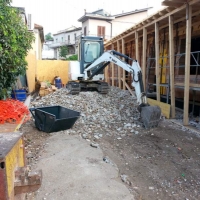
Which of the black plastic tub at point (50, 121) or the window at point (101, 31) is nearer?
the black plastic tub at point (50, 121)

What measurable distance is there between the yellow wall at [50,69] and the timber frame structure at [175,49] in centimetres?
570

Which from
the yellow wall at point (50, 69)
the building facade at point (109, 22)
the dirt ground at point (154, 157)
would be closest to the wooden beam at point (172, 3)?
the dirt ground at point (154, 157)

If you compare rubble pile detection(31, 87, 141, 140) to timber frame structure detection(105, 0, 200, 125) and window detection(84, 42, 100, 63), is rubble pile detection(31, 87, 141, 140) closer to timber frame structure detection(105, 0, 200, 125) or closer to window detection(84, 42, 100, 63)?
timber frame structure detection(105, 0, 200, 125)

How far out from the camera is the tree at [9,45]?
21.5 feet

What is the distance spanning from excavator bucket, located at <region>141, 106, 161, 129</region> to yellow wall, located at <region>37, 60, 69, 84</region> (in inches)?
460

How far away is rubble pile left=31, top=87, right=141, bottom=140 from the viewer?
6268 mm

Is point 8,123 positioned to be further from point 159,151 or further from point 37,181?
point 37,181

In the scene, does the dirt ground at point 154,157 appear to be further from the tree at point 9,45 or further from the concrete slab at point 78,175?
the tree at point 9,45

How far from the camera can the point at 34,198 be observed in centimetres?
297

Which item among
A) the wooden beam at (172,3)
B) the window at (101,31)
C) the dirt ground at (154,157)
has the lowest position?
the dirt ground at (154,157)

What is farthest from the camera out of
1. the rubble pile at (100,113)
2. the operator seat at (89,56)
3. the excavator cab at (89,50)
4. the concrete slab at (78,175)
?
the operator seat at (89,56)

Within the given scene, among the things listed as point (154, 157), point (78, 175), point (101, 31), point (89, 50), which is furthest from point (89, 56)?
point (101, 31)

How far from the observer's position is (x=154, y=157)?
4.61 meters

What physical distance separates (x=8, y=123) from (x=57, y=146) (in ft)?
7.73
